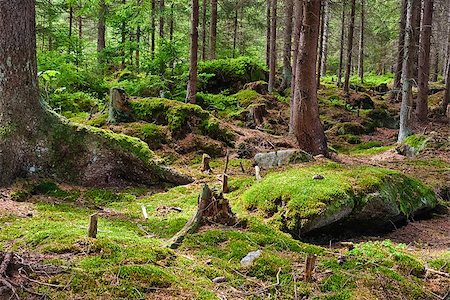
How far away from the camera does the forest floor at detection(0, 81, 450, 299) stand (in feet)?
10.9

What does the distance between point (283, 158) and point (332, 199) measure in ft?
9.06

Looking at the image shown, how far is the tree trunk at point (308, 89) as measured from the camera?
9.32m

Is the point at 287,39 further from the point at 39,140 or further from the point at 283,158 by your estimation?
the point at 39,140

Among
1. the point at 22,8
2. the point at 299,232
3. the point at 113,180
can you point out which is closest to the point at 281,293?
the point at 299,232

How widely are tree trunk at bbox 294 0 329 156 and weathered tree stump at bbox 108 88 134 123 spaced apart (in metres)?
4.24

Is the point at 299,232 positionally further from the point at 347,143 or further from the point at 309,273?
the point at 347,143

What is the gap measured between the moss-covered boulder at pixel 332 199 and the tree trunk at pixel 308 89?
2.64m

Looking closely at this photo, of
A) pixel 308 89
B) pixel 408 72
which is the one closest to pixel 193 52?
pixel 308 89

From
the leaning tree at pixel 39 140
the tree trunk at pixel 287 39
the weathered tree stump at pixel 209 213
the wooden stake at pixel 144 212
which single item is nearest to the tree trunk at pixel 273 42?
the tree trunk at pixel 287 39

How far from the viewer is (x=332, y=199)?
558 cm

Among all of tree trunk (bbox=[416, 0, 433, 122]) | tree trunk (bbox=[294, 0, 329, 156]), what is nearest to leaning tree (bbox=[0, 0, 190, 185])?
tree trunk (bbox=[294, 0, 329, 156])

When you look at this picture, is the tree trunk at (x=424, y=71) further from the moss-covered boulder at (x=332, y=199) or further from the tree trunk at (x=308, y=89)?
the moss-covered boulder at (x=332, y=199)

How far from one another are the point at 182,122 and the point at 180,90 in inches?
202

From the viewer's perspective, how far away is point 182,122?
1060cm
